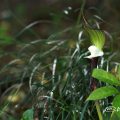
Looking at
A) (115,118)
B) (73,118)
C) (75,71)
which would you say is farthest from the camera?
(75,71)

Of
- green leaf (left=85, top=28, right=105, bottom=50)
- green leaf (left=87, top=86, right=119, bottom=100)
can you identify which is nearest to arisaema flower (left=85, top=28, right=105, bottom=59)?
green leaf (left=85, top=28, right=105, bottom=50)

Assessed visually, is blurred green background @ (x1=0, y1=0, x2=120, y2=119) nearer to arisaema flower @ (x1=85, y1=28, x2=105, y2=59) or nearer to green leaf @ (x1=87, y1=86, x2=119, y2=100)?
arisaema flower @ (x1=85, y1=28, x2=105, y2=59)

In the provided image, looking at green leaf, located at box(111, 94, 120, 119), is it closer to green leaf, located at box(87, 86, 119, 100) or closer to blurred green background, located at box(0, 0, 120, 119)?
green leaf, located at box(87, 86, 119, 100)

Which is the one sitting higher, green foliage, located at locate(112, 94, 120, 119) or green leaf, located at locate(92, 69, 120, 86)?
green leaf, located at locate(92, 69, 120, 86)

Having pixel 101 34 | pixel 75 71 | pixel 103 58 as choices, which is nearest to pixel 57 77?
pixel 75 71

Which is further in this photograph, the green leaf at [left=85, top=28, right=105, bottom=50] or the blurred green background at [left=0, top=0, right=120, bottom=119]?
the blurred green background at [left=0, top=0, right=120, bottom=119]

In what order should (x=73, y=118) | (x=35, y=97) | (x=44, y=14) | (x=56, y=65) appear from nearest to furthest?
(x=73, y=118) → (x=35, y=97) → (x=56, y=65) → (x=44, y=14)

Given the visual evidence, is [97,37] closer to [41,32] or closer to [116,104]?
[116,104]

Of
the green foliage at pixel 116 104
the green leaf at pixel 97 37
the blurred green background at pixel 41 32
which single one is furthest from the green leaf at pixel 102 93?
the blurred green background at pixel 41 32

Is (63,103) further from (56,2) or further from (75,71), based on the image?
(56,2)
